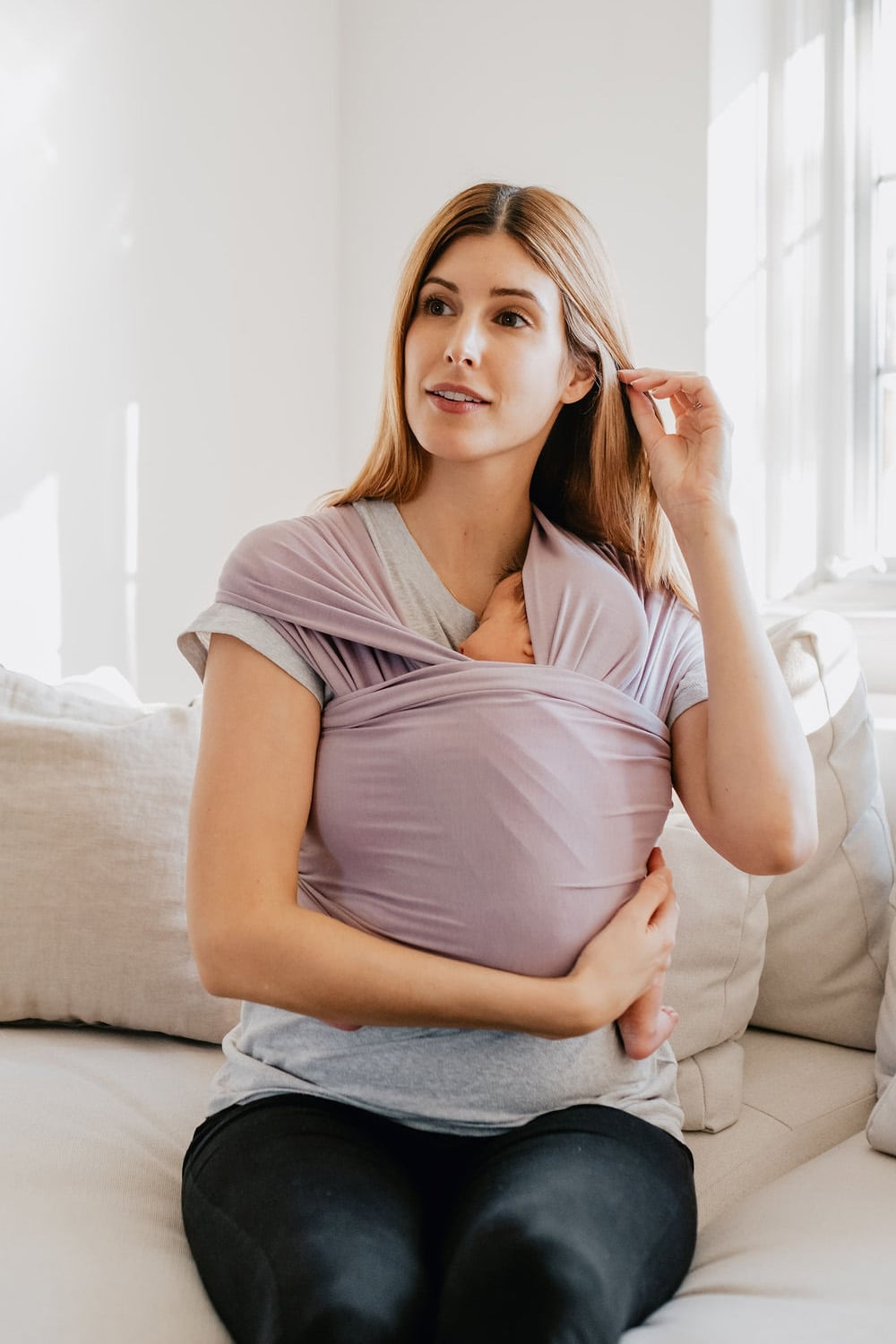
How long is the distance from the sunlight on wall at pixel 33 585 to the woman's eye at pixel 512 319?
1.17 meters

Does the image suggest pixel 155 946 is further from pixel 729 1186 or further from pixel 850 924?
pixel 850 924

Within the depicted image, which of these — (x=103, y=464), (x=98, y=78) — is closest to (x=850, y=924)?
(x=103, y=464)

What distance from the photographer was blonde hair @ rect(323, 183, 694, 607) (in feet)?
4.57

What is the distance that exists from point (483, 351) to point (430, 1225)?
0.85 meters

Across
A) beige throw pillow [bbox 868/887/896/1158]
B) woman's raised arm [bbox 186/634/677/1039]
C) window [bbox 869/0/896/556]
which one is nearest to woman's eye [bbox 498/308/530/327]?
woman's raised arm [bbox 186/634/677/1039]

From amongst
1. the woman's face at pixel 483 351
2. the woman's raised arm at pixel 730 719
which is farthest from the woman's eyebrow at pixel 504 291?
the woman's raised arm at pixel 730 719

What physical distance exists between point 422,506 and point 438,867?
45cm

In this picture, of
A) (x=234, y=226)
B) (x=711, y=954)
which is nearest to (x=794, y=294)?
(x=234, y=226)

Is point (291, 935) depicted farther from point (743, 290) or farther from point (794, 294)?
point (794, 294)

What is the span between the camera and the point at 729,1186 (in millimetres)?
1361

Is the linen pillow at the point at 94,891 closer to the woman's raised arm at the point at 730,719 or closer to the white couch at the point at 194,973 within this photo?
the white couch at the point at 194,973

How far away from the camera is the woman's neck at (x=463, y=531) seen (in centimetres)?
141

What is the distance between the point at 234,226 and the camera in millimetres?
2652

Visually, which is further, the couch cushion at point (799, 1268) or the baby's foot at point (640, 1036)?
the baby's foot at point (640, 1036)
